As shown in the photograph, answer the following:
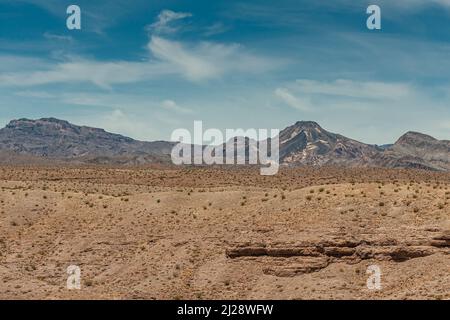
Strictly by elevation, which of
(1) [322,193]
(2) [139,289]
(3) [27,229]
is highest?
(1) [322,193]

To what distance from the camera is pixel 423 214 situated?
128 ft

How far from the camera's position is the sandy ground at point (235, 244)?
35.4 metres

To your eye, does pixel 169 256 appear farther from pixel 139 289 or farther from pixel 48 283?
pixel 48 283

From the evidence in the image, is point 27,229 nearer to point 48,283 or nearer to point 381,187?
point 48,283

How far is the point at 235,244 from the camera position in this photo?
40.9 m

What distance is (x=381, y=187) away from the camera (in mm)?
44562

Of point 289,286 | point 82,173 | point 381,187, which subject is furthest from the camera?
point 82,173

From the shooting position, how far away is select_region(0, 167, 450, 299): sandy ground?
35.4 meters
